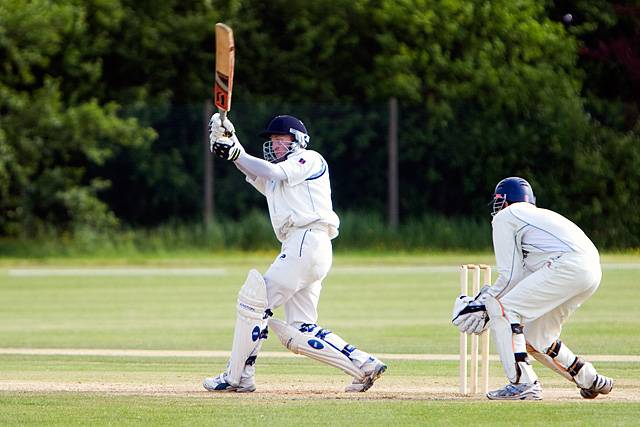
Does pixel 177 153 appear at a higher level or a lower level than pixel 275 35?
lower

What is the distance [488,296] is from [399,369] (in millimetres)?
2365

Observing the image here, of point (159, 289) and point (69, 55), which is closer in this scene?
point (159, 289)

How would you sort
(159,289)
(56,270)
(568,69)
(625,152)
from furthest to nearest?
(568,69) < (625,152) < (56,270) < (159,289)

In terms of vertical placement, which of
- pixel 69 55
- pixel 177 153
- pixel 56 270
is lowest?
pixel 56 270

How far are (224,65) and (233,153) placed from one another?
2.15 feet

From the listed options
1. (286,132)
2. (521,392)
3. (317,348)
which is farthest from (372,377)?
(286,132)

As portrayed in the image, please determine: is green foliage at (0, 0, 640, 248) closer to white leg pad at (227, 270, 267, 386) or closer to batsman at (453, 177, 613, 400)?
white leg pad at (227, 270, 267, 386)

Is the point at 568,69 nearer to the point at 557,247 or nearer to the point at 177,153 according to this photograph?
the point at 177,153

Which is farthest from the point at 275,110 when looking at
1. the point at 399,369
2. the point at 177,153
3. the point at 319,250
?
the point at 319,250

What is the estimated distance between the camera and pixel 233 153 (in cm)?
858

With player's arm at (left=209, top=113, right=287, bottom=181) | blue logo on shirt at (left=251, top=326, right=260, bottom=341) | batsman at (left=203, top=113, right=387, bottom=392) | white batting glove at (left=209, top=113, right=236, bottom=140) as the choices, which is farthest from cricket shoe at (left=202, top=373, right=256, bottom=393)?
white batting glove at (left=209, top=113, right=236, bottom=140)

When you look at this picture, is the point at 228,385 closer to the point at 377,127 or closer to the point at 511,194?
the point at 511,194

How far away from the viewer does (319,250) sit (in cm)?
876

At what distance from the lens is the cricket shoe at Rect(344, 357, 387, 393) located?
884 centimetres
